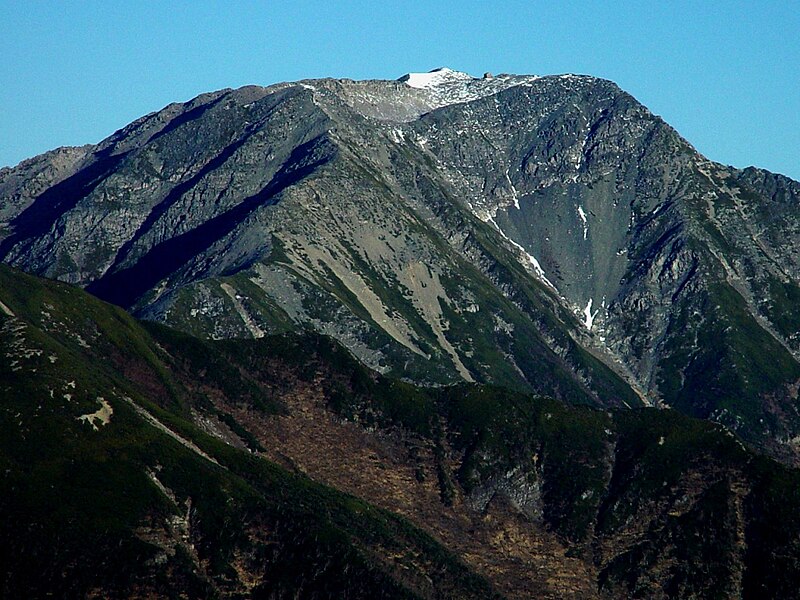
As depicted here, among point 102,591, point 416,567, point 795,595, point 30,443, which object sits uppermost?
point 795,595

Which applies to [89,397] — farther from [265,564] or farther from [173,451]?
[265,564]

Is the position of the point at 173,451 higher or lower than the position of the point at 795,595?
lower

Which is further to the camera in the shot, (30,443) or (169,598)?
(30,443)

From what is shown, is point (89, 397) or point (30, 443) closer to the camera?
point (30, 443)

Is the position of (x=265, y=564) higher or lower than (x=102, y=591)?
higher

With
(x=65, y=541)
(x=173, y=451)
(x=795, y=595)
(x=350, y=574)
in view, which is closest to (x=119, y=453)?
(x=173, y=451)

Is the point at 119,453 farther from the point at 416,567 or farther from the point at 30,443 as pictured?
the point at 416,567

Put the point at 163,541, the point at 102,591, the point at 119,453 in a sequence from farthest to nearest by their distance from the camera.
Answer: the point at 119,453 → the point at 163,541 → the point at 102,591

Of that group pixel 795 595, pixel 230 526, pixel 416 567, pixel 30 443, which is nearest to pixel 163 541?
pixel 230 526

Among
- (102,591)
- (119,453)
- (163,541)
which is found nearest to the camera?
(102,591)
